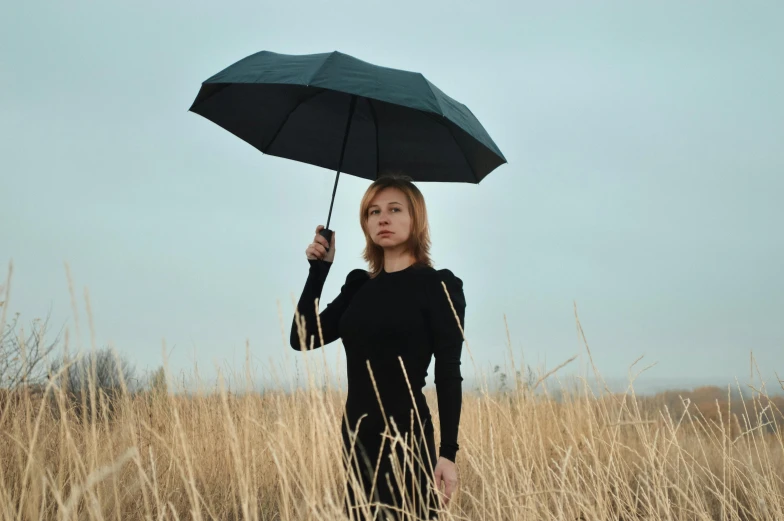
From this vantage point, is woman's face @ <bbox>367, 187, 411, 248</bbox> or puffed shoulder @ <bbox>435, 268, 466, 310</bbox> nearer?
puffed shoulder @ <bbox>435, 268, 466, 310</bbox>

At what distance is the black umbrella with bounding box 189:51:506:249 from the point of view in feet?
11.8

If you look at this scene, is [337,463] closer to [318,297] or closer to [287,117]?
[318,297]

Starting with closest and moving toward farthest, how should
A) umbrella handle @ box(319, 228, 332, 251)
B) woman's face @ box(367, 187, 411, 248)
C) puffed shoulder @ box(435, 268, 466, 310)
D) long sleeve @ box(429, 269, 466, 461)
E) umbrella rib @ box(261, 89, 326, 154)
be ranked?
long sleeve @ box(429, 269, 466, 461), puffed shoulder @ box(435, 268, 466, 310), woman's face @ box(367, 187, 411, 248), umbrella handle @ box(319, 228, 332, 251), umbrella rib @ box(261, 89, 326, 154)

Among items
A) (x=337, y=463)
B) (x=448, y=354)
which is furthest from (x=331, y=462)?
(x=448, y=354)

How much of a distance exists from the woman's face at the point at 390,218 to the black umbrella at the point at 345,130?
483 millimetres

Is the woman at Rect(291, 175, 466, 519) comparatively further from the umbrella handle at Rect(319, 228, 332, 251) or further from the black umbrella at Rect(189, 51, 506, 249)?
the black umbrella at Rect(189, 51, 506, 249)

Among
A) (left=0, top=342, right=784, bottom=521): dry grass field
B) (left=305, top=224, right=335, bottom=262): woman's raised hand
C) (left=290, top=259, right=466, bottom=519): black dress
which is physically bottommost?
(left=0, top=342, right=784, bottom=521): dry grass field

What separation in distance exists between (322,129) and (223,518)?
7.72 ft

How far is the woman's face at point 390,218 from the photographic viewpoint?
9.26 ft

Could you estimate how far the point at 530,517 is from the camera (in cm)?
240

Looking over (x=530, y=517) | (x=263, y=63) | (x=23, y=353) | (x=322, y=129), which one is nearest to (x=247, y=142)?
(x=322, y=129)

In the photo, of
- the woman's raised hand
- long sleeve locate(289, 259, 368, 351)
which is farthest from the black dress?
the woman's raised hand

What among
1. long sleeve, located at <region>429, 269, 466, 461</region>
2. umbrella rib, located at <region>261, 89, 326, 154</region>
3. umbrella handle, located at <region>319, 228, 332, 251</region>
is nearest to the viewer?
long sleeve, located at <region>429, 269, 466, 461</region>

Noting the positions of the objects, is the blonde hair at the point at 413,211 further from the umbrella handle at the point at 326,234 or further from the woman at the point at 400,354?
the umbrella handle at the point at 326,234
